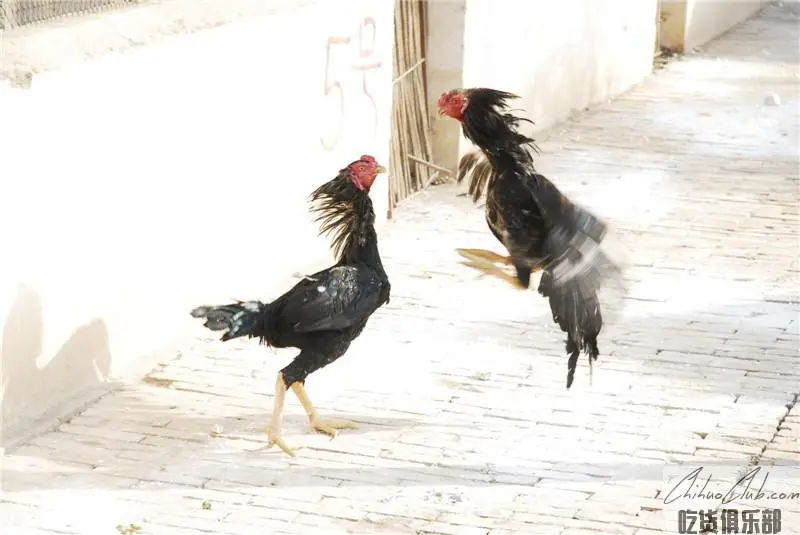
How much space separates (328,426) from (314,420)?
0.07 meters

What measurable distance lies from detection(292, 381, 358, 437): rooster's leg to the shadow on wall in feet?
3.58

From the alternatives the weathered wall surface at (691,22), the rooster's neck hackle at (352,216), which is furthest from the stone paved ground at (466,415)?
the weathered wall surface at (691,22)

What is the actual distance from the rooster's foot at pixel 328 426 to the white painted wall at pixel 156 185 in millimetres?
1173

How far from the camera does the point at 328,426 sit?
6.23m

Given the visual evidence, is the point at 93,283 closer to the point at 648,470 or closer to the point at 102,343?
the point at 102,343

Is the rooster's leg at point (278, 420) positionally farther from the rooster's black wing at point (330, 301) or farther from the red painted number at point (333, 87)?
the red painted number at point (333, 87)

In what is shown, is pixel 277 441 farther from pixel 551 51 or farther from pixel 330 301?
pixel 551 51

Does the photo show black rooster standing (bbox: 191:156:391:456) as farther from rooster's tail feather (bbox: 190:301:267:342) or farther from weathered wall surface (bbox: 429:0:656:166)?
weathered wall surface (bbox: 429:0:656:166)

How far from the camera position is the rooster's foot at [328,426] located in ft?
20.3

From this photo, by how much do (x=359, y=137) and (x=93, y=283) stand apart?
3000mm

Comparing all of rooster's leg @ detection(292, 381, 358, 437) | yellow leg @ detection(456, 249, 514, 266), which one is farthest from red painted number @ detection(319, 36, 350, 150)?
yellow leg @ detection(456, 249, 514, 266)

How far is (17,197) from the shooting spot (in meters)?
5.84

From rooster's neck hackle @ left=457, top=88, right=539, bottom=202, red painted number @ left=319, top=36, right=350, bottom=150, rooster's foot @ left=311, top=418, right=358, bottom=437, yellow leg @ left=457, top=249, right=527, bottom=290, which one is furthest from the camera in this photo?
red painted number @ left=319, top=36, right=350, bottom=150

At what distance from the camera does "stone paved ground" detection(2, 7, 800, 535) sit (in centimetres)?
551
